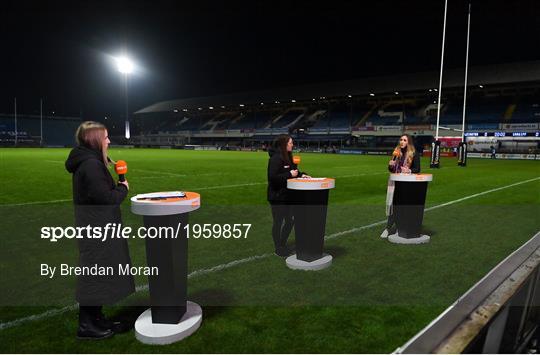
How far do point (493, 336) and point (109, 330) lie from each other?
10.00 feet

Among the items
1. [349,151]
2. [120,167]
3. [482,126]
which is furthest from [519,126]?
[120,167]

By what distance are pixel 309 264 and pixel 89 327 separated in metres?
2.48

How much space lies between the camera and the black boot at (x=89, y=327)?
294 cm

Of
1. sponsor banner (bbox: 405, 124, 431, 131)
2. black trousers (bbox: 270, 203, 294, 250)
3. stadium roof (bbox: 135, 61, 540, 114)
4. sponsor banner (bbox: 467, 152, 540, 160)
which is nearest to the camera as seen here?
black trousers (bbox: 270, 203, 294, 250)

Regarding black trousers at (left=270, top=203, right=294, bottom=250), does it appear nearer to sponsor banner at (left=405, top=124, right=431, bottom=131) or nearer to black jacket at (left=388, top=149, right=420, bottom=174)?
black jacket at (left=388, top=149, right=420, bottom=174)

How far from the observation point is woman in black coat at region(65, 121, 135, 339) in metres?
2.83

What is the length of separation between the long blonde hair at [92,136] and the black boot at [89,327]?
4.04 ft

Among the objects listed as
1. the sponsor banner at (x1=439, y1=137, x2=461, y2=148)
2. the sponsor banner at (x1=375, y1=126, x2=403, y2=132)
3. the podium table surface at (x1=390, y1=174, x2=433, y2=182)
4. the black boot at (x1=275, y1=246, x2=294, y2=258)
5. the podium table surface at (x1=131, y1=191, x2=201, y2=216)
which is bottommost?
the black boot at (x1=275, y1=246, x2=294, y2=258)

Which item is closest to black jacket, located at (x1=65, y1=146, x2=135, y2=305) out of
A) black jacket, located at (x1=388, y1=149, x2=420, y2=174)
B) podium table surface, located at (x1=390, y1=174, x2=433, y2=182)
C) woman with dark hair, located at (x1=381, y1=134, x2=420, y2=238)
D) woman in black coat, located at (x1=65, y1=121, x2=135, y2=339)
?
woman in black coat, located at (x1=65, y1=121, x2=135, y2=339)

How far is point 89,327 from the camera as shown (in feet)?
9.69

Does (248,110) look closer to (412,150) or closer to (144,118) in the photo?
(144,118)

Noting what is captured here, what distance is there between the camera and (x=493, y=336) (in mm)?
2965

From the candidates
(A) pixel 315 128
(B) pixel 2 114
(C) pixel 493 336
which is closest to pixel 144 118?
(B) pixel 2 114

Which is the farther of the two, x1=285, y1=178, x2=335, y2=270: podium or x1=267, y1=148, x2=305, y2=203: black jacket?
x1=267, y1=148, x2=305, y2=203: black jacket
